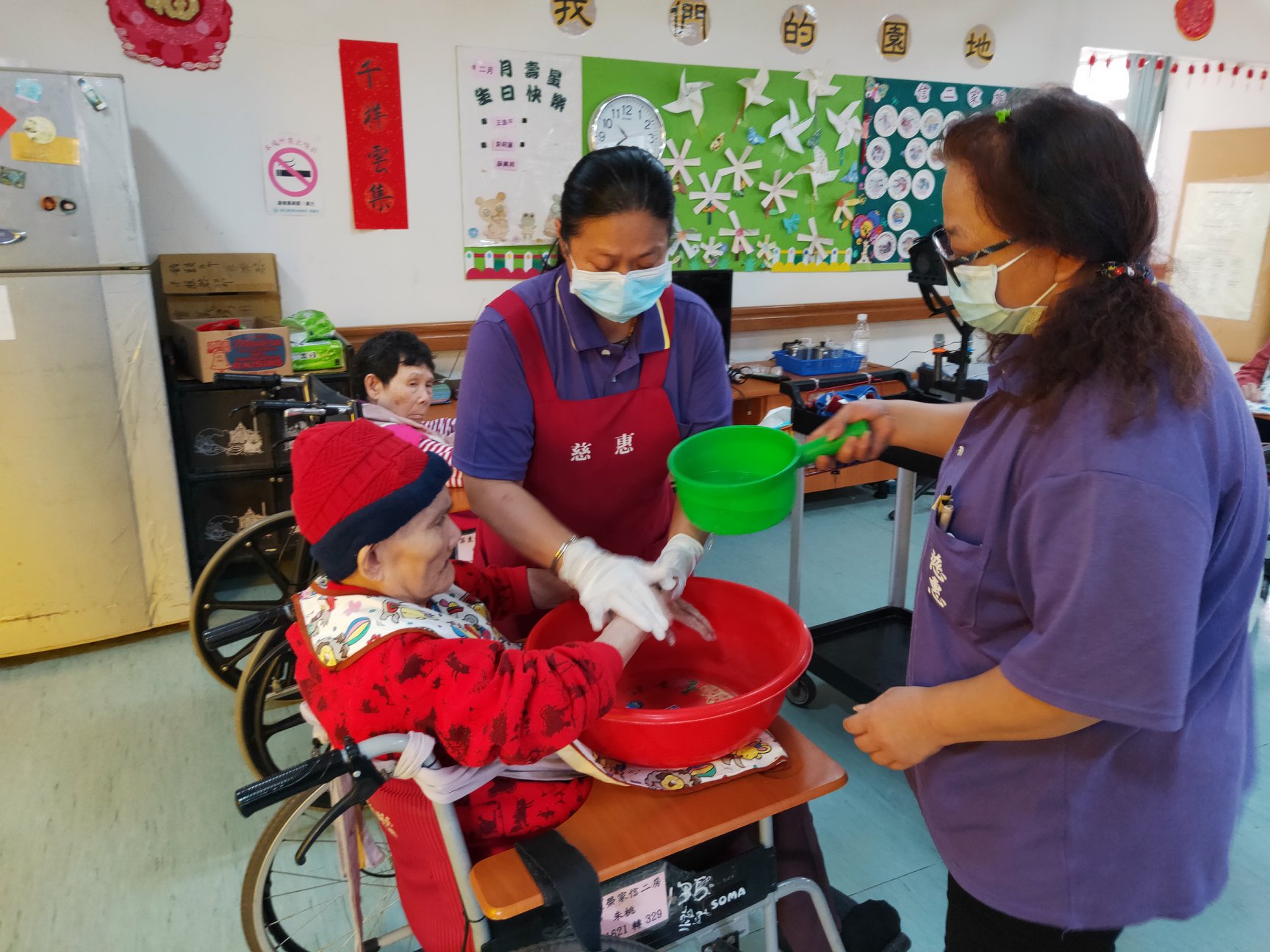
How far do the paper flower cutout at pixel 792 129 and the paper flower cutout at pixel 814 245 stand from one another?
382mm

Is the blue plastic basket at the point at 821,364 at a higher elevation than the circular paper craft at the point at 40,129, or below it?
below

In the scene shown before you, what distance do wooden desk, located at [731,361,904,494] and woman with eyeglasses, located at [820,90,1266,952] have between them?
8.73ft

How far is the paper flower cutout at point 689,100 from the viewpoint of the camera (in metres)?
3.71

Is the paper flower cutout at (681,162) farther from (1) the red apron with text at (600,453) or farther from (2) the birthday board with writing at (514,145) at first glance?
(1) the red apron with text at (600,453)

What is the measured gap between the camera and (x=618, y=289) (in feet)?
4.43

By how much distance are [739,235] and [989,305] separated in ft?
10.9

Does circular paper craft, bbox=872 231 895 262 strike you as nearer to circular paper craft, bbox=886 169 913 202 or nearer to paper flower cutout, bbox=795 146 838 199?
Result: circular paper craft, bbox=886 169 913 202

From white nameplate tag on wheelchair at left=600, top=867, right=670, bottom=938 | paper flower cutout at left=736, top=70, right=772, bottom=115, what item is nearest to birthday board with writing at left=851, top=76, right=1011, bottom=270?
paper flower cutout at left=736, top=70, right=772, bottom=115

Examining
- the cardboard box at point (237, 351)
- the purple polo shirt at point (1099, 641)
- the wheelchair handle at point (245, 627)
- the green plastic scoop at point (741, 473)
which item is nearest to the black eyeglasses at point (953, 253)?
the purple polo shirt at point (1099, 641)

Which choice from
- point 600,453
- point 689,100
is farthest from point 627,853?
point 689,100

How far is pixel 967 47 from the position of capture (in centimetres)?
429

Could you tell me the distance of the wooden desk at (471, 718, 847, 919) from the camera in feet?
3.16

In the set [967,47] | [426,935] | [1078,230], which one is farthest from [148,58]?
[967,47]

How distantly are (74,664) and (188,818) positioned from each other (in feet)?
3.54
